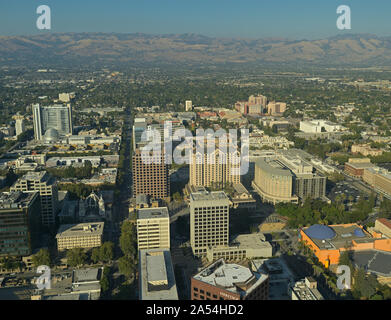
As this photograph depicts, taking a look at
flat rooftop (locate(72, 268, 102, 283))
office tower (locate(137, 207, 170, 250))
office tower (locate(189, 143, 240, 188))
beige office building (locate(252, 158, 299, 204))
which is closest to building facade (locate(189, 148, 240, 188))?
office tower (locate(189, 143, 240, 188))

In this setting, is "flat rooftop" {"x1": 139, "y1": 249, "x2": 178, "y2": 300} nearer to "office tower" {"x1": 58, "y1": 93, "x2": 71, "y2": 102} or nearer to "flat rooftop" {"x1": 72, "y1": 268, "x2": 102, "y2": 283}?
"flat rooftop" {"x1": 72, "y1": 268, "x2": 102, "y2": 283}

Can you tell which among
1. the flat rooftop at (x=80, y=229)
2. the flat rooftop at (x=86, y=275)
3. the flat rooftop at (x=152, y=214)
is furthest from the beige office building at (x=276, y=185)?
the flat rooftop at (x=86, y=275)

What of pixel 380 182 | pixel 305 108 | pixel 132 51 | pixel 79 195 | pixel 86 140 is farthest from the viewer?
pixel 132 51

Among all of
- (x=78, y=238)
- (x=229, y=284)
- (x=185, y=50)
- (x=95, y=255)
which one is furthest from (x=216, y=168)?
(x=185, y=50)

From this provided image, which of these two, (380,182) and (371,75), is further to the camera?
(371,75)

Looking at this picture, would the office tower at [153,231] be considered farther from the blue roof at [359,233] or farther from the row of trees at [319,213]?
the blue roof at [359,233]
